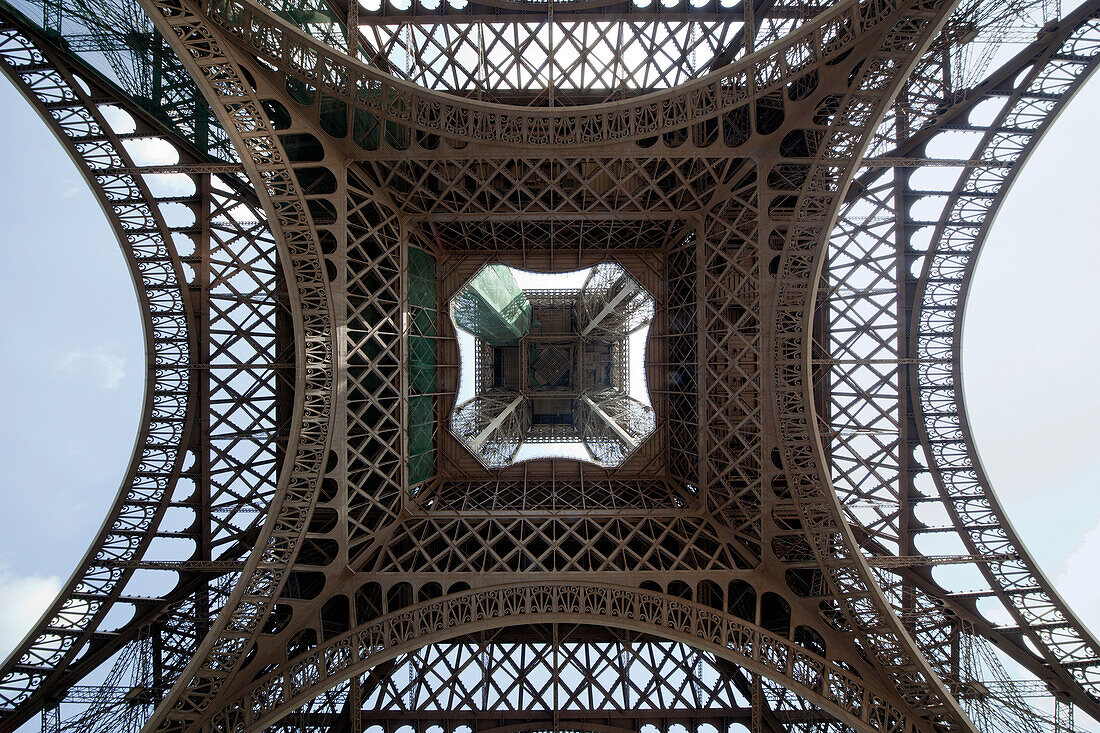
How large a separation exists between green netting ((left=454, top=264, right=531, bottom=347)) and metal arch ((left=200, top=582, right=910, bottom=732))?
27.7 feet

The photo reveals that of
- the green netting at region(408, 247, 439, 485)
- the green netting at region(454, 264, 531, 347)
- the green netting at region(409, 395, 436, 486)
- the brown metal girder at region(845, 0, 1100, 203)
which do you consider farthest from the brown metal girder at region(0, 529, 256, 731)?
the brown metal girder at region(845, 0, 1100, 203)

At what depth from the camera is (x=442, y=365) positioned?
14.9m

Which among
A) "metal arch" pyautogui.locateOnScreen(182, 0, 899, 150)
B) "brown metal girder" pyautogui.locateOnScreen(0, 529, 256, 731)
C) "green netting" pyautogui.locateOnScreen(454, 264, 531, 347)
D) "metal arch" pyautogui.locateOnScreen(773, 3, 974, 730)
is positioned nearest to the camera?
"metal arch" pyautogui.locateOnScreen(182, 0, 899, 150)

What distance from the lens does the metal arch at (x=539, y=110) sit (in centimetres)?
794

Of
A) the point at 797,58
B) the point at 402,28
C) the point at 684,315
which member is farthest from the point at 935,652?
the point at 402,28

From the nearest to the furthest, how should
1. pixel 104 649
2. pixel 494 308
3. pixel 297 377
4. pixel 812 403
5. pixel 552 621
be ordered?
1. pixel 297 377
2. pixel 812 403
3. pixel 104 649
4. pixel 552 621
5. pixel 494 308

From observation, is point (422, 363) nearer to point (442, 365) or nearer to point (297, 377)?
point (442, 365)

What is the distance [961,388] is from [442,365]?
43.9 feet

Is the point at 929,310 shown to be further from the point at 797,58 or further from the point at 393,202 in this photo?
the point at 393,202

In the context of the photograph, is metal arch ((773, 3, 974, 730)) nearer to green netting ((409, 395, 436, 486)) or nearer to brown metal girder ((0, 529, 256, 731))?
green netting ((409, 395, 436, 486))

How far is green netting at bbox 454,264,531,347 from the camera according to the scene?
606 inches

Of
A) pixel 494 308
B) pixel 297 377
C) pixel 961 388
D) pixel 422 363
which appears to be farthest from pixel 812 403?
pixel 297 377

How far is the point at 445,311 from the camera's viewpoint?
600 inches

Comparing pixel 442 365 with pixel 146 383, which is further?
pixel 442 365
